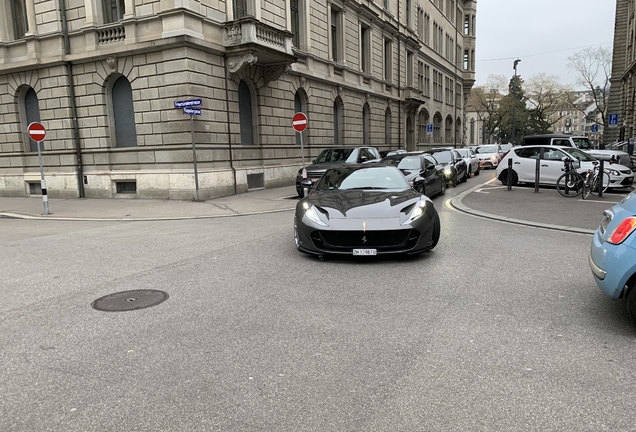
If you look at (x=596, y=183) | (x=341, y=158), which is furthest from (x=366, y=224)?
(x=341, y=158)

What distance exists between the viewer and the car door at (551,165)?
634 inches

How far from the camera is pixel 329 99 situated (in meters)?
24.8

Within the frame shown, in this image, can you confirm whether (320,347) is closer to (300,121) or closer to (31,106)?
(300,121)

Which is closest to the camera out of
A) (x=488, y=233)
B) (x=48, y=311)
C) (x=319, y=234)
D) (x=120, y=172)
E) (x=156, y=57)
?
(x=48, y=311)

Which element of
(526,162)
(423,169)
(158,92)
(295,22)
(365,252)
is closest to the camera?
(365,252)

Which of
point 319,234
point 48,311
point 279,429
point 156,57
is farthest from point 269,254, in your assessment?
point 156,57

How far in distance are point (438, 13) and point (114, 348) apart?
5095 cm

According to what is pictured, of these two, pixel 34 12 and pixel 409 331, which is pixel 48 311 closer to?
pixel 409 331

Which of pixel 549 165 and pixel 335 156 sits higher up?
pixel 335 156

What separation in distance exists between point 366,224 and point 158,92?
12.7m

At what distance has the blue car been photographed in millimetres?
3721

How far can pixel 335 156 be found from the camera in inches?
704

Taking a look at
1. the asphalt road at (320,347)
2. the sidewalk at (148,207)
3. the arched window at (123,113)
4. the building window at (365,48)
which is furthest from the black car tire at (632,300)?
the building window at (365,48)

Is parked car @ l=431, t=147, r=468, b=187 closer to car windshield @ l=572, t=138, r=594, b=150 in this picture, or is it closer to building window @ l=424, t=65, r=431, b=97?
car windshield @ l=572, t=138, r=594, b=150
